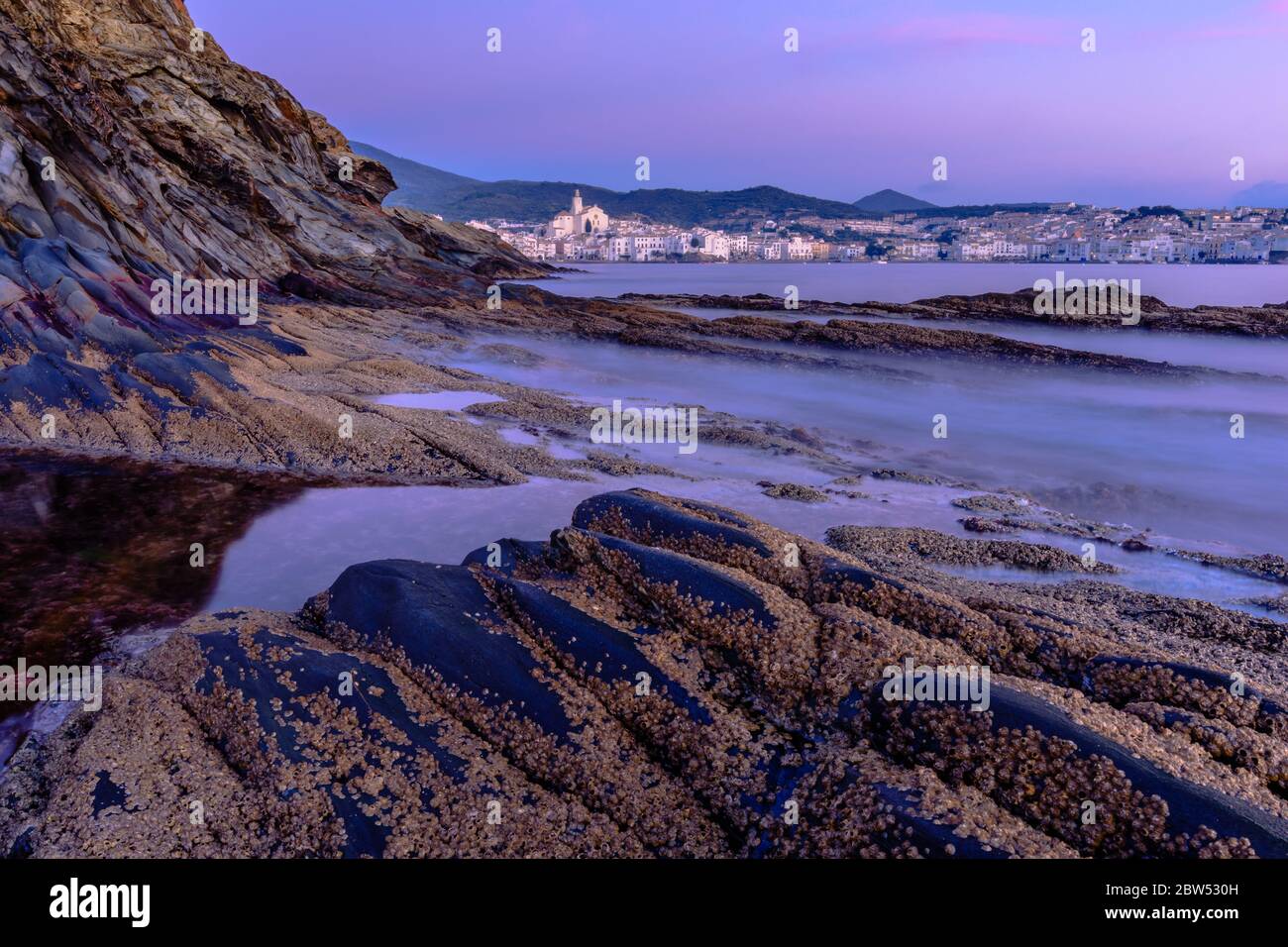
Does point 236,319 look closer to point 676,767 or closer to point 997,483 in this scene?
point 997,483

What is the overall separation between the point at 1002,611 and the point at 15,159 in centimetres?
2429

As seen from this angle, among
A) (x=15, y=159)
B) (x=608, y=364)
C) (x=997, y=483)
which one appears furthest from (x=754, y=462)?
(x=15, y=159)

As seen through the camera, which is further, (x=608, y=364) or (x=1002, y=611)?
(x=608, y=364)

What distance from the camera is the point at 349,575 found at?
573cm
